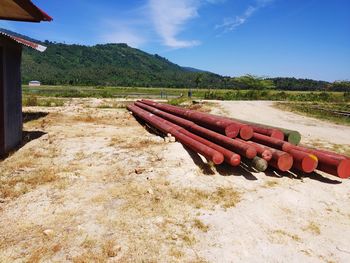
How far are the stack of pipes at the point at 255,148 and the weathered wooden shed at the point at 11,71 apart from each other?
16.9ft

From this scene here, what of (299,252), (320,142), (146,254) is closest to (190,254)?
(146,254)

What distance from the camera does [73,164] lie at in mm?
8430

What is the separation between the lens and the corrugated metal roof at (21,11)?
27.0 ft

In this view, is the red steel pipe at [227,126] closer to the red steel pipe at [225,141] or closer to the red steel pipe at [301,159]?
the red steel pipe at [225,141]

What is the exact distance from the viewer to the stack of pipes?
764cm

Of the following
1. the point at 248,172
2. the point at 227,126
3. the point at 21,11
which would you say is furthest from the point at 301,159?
the point at 21,11

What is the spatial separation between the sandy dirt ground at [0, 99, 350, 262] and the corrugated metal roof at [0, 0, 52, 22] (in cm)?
396

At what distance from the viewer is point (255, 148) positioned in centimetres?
788

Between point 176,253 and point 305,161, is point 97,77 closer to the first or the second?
point 305,161

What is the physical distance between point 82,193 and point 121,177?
118cm

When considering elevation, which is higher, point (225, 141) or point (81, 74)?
point (81, 74)

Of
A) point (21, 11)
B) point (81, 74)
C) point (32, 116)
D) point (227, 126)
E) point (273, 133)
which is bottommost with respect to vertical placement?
point (32, 116)

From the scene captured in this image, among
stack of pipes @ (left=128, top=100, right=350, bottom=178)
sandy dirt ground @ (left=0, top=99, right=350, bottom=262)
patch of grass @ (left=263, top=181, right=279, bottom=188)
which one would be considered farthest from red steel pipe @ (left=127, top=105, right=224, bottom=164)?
patch of grass @ (left=263, top=181, right=279, bottom=188)

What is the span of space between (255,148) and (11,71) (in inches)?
312
